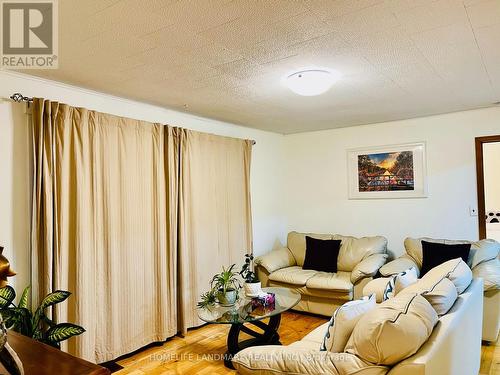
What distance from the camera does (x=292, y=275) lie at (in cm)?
422

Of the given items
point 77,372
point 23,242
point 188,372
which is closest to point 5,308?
point 23,242

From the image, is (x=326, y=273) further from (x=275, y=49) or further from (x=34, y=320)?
(x=34, y=320)

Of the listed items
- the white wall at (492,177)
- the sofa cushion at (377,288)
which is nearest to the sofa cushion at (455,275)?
the sofa cushion at (377,288)

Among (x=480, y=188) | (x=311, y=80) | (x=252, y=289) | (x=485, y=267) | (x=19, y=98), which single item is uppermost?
(x=311, y=80)

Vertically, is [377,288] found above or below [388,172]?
below

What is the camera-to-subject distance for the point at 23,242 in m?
2.64

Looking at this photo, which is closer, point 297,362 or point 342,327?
point 297,362

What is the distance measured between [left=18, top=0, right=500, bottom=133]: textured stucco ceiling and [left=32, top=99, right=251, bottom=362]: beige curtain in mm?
479

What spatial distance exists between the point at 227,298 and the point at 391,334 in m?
1.87

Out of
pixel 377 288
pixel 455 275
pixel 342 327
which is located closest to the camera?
pixel 342 327

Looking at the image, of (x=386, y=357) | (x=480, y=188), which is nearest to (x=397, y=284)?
(x=386, y=357)

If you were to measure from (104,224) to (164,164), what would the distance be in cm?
92

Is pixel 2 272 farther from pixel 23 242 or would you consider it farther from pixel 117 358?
pixel 117 358

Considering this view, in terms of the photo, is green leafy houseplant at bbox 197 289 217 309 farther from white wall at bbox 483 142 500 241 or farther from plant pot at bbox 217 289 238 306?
white wall at bbox 483 142 500 241
